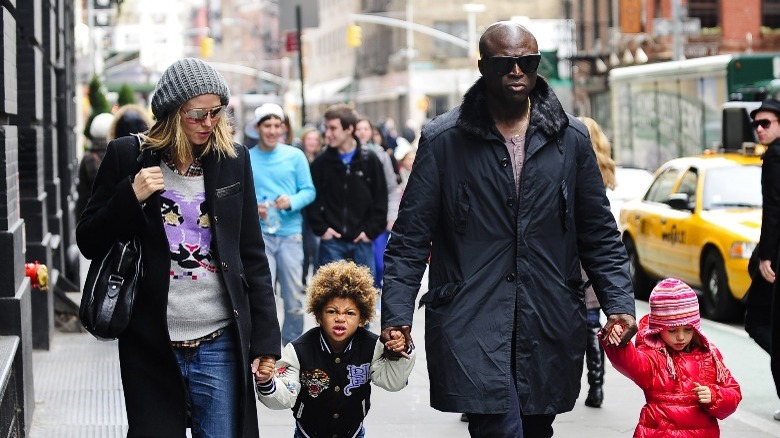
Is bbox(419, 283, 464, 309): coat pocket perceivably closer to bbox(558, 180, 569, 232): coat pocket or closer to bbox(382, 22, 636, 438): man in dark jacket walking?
bbox(382, 22, 636, 438): man in dark jacket walking

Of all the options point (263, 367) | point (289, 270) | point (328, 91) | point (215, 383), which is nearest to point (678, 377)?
point (263, 367)

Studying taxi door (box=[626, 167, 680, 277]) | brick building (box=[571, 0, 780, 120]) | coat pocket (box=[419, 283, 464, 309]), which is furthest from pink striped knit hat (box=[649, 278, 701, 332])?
brick building (box=[571, 0, 780, 120])

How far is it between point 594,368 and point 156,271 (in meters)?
4.70

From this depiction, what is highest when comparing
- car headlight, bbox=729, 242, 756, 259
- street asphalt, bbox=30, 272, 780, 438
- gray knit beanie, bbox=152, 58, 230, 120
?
gray knit beanie, bbox=152, 58, 230, 120

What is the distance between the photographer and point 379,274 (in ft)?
45.6

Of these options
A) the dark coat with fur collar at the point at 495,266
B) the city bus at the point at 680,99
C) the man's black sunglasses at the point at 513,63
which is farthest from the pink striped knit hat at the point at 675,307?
the city bus at the point at 680,99

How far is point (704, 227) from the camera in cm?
1462

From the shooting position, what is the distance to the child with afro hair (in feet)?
20.3

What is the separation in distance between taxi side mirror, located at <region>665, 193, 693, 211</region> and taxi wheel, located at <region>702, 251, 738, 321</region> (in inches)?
20.9

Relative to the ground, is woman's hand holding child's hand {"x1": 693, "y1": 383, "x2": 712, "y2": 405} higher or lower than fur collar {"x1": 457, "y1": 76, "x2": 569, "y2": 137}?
lower

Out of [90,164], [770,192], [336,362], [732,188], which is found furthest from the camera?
[732,188]

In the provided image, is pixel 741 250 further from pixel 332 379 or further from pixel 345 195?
pixel 332 379

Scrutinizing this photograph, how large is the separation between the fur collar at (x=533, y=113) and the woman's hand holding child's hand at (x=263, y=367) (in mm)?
1049

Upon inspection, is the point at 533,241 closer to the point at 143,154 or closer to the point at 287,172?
the point at 143,154
